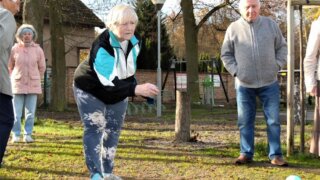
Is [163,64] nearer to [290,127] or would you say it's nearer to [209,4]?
[209,4]

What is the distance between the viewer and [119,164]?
6.29 meters

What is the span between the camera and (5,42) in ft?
16.0

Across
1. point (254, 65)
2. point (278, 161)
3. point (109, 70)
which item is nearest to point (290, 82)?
point (254, 65)

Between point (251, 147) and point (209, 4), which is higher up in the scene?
point (209, 4)

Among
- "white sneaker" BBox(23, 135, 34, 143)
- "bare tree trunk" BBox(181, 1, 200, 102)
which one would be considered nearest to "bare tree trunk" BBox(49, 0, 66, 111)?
"bare tree trunk" BBox(181, 1, 200, 102)

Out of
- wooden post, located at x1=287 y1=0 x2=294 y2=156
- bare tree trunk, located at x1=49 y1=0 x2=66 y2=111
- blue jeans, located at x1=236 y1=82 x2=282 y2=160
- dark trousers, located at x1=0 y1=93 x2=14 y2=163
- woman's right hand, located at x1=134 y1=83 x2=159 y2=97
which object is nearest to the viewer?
woman's right hand, located at x1=134 y1=83 x2=159 y2=97

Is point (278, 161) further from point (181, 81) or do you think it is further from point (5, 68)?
point (181, 81)

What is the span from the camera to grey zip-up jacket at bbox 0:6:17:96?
4.83 m

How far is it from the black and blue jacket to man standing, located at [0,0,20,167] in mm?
704

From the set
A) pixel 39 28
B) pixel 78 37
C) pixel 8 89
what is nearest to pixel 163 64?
pixel 78 37

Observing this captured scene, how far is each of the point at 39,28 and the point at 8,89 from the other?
9418 mm

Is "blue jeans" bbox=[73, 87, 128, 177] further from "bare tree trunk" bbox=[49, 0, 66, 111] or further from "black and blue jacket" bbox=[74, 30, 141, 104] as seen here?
"bare tree trunk" bbox=[49, 0, 66, 111]

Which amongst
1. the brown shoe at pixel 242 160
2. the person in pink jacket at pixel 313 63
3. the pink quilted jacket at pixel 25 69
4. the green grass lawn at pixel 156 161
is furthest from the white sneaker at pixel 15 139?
the person in pink jacket at pixel 313 63

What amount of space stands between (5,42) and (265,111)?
3.20 m
